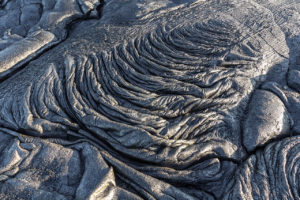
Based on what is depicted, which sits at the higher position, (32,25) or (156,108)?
(32,25)

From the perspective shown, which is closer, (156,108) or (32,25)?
(156,108)

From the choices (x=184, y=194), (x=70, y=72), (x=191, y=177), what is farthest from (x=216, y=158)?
(x=70, y=72)

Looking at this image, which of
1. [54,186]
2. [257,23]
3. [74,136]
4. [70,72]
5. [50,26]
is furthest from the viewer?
[50,26]

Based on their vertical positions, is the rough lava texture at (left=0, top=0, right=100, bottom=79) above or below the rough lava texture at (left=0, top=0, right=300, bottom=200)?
above

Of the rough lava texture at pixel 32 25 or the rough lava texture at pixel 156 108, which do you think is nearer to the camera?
the rough lava texture at pixel 156 108

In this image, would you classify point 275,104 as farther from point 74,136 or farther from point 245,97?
point 74,136

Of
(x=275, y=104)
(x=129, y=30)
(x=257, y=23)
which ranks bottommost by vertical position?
(x=275, y=104)

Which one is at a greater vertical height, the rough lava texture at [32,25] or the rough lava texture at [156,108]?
the rough lava texture at [32,25]

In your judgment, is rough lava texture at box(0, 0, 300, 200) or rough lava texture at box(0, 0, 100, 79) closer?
rough lava texture at box(0, 0, 300, 200)
